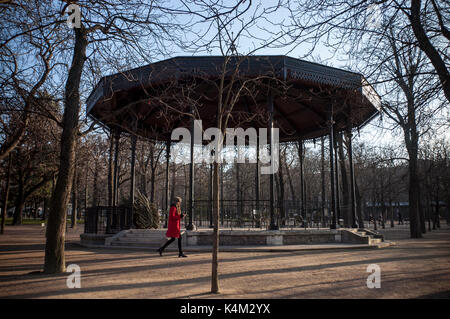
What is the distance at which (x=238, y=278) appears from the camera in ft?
19.5

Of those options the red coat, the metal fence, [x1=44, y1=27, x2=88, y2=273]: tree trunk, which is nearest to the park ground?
[x1=44, y1=27, x2=88, y2=273]: tree trunk

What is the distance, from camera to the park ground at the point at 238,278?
15.6ft

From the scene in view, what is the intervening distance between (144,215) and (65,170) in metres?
6.64

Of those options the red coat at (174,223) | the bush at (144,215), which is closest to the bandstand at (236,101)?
the bush at (144,215)

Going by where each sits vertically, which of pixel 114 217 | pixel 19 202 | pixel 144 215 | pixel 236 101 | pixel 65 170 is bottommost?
pixel 114 217

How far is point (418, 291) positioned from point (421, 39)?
4.64 m

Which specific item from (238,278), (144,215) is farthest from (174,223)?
(144,215)

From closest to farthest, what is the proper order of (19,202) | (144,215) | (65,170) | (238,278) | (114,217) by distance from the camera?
(238,278)
(65,170)
(144,215)
(114,217)
(19,202)

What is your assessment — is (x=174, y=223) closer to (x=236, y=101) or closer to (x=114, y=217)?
(x=236, y=101)

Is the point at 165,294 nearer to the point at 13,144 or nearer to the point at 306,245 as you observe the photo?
the point at 306,245

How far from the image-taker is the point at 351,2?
5.98 m

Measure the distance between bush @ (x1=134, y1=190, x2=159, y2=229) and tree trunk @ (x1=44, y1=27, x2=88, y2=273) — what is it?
6.30 metres

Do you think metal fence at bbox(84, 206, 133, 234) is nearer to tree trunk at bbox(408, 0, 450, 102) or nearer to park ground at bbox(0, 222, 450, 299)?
park ground at bbox(0, 222, 450, 299)

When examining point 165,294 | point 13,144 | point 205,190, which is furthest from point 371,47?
point 205,190
